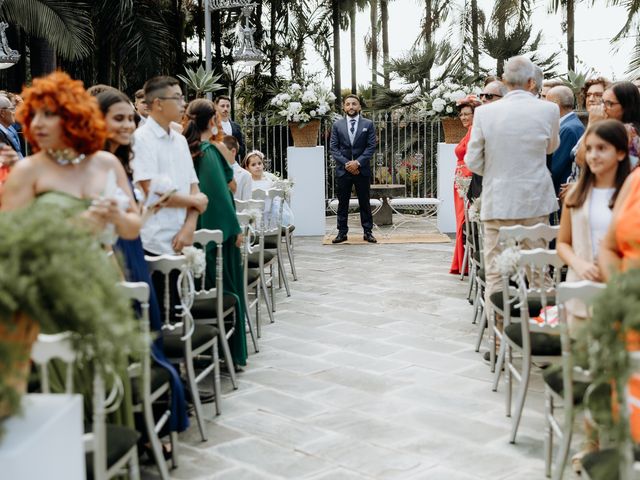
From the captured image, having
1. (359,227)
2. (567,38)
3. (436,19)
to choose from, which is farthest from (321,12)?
(359,227)

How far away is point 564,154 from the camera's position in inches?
266

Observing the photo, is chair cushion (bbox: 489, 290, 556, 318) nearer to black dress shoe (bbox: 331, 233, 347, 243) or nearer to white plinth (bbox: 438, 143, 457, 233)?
black dress shoe (bbox: 331, 233, 347, 243)

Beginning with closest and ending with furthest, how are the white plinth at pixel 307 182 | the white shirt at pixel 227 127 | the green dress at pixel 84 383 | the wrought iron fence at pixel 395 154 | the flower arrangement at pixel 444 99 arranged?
the green dress at pixel 84 383
the white shirt at pixel 227 127
the flower arrangement at pixel 444 99
the white plinth at pixel 307 182
the wrought iron fence at pixel 395 154

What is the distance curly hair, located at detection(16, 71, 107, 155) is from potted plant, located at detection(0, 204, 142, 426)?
134cm

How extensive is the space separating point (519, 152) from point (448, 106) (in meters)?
6.57

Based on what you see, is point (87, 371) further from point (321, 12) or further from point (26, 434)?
point (321, 12)

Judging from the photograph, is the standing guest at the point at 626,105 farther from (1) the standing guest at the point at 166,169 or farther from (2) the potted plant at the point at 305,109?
(2) the potted plant at the point at 305,109

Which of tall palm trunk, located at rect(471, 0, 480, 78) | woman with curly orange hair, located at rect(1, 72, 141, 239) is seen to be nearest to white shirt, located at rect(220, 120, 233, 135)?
woman with curly orange hair, located at rect(1, 72, 141, 239)

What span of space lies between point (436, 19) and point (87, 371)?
854 inches

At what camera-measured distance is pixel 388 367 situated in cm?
597

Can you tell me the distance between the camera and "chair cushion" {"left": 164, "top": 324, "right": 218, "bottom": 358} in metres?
4.48

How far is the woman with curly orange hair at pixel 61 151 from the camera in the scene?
345 centimetres

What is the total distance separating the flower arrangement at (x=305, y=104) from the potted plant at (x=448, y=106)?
1.36 meters

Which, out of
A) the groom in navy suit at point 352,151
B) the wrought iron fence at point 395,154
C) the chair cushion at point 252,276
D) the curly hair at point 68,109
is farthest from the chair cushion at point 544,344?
the wrought iron fence at point 395,154
